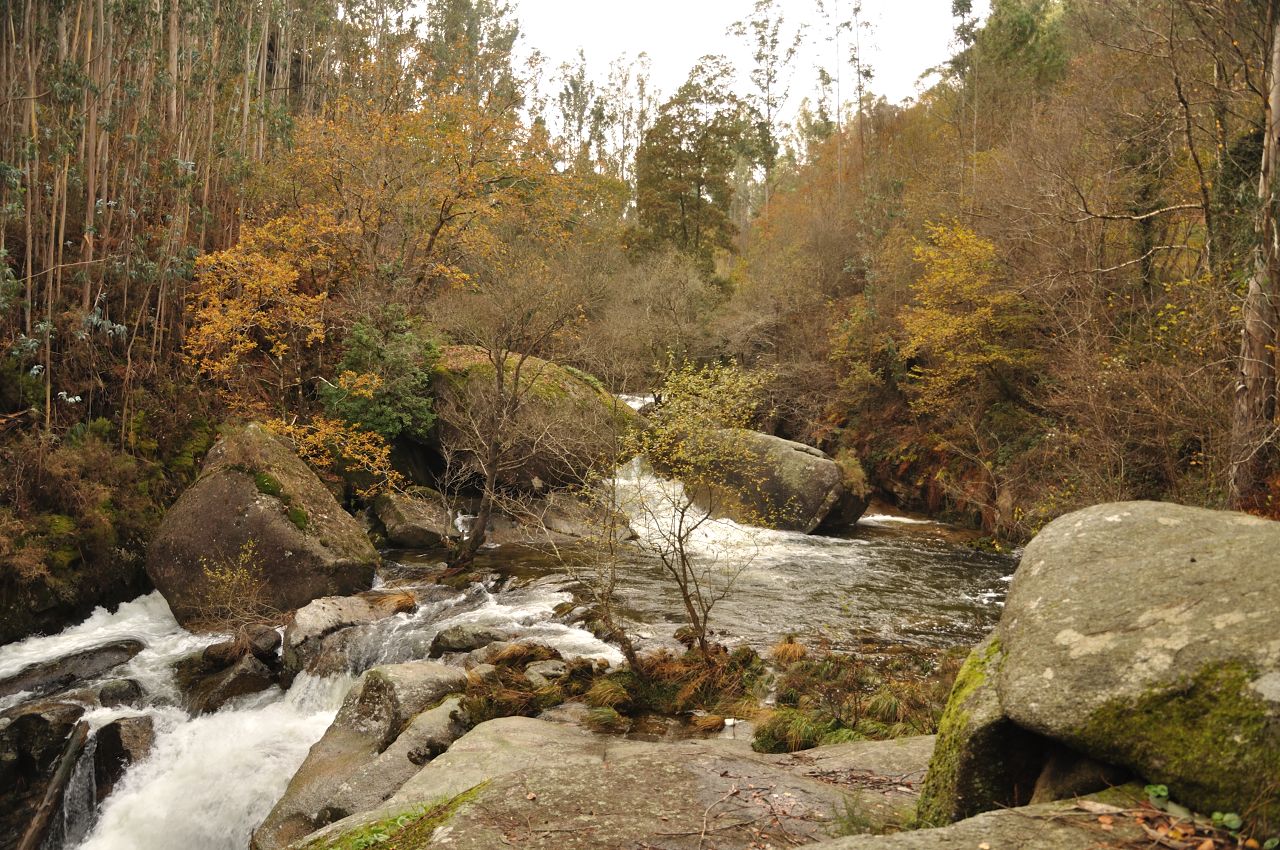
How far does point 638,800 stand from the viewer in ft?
14.5

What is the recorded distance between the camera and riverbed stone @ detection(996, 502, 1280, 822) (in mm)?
2848

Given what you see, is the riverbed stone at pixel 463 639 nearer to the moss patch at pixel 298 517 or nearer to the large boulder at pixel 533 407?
the moss patch at pixel 298 517

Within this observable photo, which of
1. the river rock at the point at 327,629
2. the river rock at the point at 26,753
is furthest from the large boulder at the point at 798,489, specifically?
the river rock at the point at 26,753

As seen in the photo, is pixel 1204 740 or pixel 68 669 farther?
pixel 68 669

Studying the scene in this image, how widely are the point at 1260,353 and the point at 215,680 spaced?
1346 centimetres

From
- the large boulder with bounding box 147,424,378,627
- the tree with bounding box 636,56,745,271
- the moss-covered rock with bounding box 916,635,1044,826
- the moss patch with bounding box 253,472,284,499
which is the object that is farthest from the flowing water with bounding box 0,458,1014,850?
the tree with bounding box 636,56,745,271

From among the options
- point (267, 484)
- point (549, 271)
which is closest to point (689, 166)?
point (549, 271)

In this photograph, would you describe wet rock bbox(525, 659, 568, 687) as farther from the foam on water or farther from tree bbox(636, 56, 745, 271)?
tree bbox(636, 56, 745, 271)

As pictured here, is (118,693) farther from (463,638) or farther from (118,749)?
(463,638)

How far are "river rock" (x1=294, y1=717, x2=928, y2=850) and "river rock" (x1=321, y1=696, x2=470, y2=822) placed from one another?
3.26 ft

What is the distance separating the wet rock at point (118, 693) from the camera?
8875 millimetres

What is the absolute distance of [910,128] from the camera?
34188 mm

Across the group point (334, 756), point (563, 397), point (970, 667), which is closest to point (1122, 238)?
point (563, 397)

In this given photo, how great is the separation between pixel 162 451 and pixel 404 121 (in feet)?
32.4
